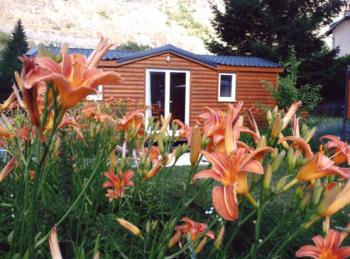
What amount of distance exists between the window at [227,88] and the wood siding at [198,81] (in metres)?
0.12

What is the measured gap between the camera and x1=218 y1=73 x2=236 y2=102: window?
33.6ft

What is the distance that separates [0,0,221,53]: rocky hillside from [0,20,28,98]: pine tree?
18315 millimetres

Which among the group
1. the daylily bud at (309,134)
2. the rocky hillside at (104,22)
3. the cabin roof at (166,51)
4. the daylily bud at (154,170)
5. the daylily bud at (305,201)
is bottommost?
the daylily bud at (154,170)

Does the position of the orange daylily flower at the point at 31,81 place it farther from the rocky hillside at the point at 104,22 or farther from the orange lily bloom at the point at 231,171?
the rocky hillside at the point at 104,22

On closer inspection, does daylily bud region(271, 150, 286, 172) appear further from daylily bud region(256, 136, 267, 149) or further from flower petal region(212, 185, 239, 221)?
flower petal region(212, 185, 239, 221)

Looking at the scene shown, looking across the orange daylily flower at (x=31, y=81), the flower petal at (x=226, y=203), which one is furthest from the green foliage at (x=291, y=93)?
the orange daylily flower at (x=31, y=81)

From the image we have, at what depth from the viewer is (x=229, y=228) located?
7.25 feet

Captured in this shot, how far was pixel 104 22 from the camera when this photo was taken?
43.5 meters

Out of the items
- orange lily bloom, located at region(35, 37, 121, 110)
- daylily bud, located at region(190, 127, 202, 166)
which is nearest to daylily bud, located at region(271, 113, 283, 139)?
daylily bud, located at region(190, 127, 202, 166)

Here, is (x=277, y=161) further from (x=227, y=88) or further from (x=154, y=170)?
(x=227, y=88)

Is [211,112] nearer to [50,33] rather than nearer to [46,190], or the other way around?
[46,190]

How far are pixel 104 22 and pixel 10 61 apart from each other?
3052cm

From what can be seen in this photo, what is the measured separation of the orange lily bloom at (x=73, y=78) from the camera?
2.18 feet

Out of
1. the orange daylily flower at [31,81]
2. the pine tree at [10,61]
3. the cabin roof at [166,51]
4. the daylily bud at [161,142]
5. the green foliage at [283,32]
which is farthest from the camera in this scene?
the green foliage at [283,32]
